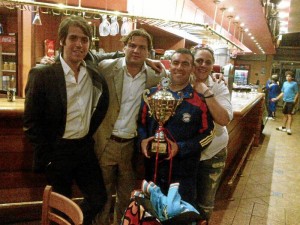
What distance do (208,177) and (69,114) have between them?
1.16 m

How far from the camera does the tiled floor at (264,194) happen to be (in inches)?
129

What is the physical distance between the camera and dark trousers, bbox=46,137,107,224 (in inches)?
75.8

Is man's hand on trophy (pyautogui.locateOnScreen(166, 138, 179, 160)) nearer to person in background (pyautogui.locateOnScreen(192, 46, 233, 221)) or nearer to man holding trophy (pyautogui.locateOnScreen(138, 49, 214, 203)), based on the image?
man holding trophy (pyautogui.locateOnScreen(138, 49, 214, 203))

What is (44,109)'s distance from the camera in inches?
73.0

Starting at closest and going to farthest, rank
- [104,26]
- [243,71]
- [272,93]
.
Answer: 1. [104,26]
2. [272,93]
3. [243,71]

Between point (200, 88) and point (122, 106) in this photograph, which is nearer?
point (200, 88)

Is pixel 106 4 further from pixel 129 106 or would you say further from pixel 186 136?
pixel 186 136

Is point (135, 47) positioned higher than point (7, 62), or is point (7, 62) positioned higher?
point (135, 47)

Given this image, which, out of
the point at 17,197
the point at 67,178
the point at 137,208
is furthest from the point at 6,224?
the point at 137,208

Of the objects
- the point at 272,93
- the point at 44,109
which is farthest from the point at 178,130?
the point at 272,93

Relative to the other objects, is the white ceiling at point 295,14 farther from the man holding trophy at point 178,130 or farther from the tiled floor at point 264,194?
the man holding trophy at point 178,130

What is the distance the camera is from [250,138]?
6613mm

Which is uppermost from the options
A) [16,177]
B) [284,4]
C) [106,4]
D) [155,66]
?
[284,4]

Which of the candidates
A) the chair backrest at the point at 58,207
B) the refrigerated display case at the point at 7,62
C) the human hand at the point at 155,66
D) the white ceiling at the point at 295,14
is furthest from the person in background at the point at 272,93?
the chair backrest at the point at 58,207
